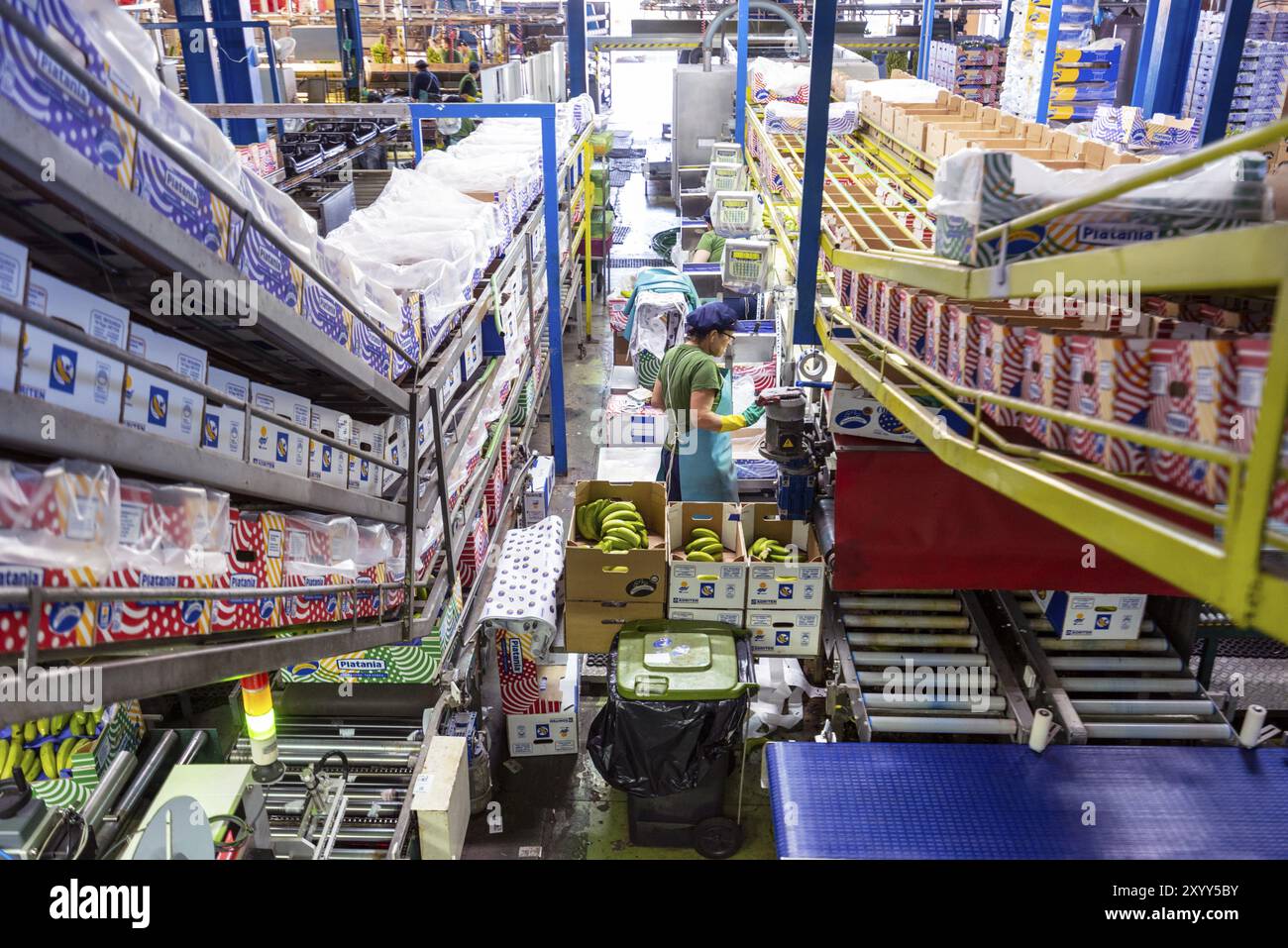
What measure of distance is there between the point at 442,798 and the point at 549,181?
16.4 ft

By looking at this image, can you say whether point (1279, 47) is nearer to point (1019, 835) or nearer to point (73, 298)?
point (1019, 835)

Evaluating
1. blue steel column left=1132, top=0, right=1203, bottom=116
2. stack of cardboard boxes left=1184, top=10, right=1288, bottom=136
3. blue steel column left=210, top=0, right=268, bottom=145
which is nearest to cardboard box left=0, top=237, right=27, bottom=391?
blue steel column left=210, top=0, right=268, bottom=145

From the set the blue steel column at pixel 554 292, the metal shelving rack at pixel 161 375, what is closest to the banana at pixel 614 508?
the metal shelving rack at pixel 161 375

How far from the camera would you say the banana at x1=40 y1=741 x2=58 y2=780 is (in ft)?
13.6

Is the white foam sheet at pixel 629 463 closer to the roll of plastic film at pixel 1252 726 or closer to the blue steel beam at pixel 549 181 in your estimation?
the blue steel beam at pixel 549 181

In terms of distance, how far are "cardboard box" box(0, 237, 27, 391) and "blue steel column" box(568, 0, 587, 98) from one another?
954cm

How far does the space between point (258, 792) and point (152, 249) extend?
8.02 feet

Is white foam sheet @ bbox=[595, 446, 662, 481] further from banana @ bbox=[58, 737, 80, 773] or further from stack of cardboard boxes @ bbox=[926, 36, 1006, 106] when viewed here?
stack of cardboard boxes @ bbox=[926, 36, 1006, 106]

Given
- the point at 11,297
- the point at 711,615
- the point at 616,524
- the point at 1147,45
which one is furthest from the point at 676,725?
the point at 1147,45

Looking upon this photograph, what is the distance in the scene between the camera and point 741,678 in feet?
14.1

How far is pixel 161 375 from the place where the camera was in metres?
1.83

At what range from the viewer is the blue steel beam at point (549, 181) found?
18.5 ft

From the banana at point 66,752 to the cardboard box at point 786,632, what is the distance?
332cm

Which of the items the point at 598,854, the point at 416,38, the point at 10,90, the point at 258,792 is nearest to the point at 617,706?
the point at 598,854
